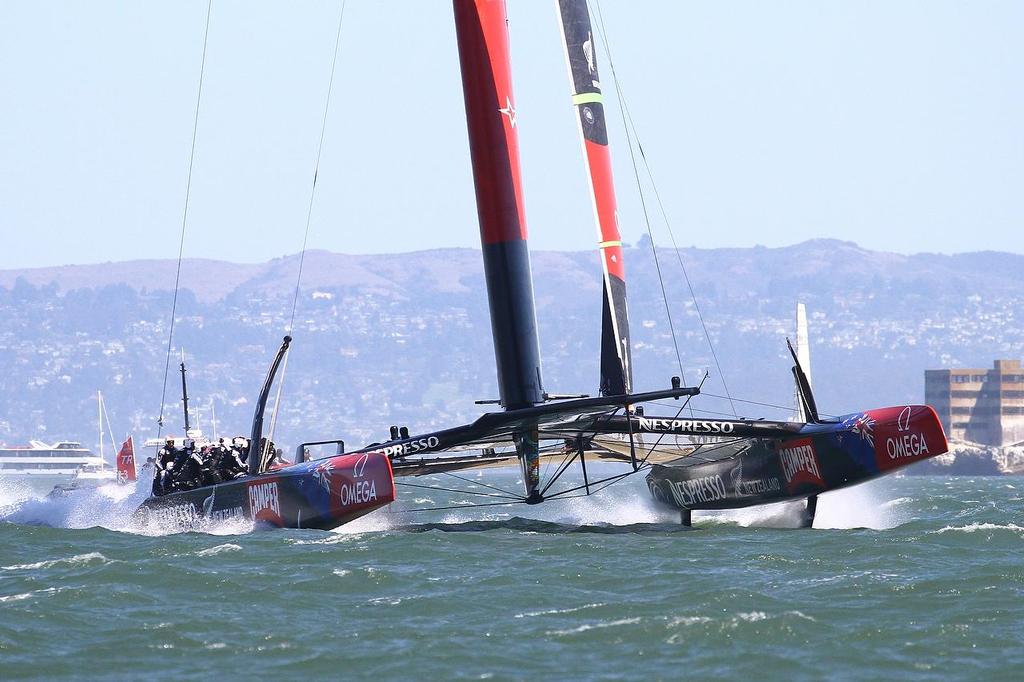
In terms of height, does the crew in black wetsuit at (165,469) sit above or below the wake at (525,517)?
above

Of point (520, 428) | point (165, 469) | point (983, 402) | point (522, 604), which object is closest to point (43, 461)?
point (983, 402)

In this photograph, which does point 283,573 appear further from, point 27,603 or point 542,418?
point 542,418

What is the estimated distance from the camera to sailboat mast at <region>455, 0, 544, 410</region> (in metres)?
15.9

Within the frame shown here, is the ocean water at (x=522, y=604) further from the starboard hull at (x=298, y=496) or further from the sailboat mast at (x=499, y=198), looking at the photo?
the sailboat mast at (x=499, y=198)

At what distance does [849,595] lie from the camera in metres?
11.6

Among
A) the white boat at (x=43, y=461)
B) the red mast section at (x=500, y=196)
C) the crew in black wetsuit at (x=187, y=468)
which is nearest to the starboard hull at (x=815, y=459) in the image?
the red mast section at (x=500, y=196)

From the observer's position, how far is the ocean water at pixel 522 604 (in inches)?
376

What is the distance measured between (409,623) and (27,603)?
9.71 ft

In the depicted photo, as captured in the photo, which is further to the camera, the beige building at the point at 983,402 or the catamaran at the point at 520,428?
the beige building at the point at 983,402

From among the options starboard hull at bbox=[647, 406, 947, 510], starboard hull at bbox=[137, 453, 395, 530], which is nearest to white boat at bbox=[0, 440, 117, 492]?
starboard hull at bbox=[137, 453, 395, 530]

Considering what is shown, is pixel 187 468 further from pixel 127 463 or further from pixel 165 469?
pixel 127 463

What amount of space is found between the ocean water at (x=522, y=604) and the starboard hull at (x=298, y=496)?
272mm

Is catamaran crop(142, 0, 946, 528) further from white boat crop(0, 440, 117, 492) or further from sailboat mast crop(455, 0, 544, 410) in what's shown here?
white boat crop(0, 440, 117, 492)

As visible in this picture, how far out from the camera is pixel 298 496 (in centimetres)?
1673
